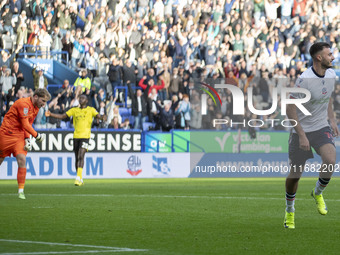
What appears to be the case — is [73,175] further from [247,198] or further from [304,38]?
[304,38]

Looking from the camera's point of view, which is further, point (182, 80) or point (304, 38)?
point (304, 38)

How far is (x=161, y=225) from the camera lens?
38.0 ft

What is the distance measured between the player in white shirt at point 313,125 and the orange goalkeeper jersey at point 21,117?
20.6ft

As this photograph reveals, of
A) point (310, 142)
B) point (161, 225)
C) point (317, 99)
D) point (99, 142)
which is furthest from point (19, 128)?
point (99, 142)

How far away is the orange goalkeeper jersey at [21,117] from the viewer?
16.0 metres

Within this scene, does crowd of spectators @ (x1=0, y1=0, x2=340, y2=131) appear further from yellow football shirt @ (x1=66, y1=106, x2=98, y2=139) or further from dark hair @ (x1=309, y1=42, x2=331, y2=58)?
dark hair @ (x1=309, y1=42, x2=331, y2=58)

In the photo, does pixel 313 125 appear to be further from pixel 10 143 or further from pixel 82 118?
pixel 82 118

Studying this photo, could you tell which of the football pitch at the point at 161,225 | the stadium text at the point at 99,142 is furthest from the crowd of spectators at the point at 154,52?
the football pitch at the point at 161,225

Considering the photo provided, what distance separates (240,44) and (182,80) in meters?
4.54

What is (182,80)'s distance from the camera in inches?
1243

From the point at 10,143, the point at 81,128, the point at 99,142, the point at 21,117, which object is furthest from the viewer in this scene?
the point at 99,142

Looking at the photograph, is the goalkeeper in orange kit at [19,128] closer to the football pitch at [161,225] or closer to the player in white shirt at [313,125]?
the football pitch at [161,225]

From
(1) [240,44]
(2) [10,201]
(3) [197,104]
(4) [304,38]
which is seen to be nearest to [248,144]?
(3) [197,104]

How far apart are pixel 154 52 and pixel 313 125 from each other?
21768mm
